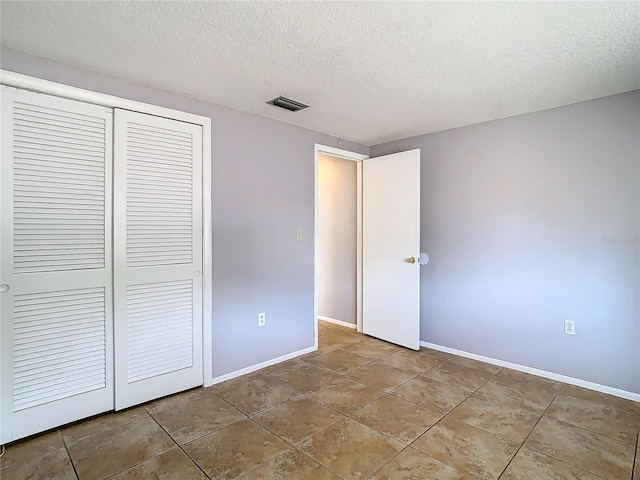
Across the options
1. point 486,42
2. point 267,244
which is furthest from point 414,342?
point 486,42

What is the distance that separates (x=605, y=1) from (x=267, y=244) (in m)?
2.59

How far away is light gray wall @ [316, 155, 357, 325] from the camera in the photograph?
4414 millimetres

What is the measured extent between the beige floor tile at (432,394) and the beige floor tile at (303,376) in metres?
0.59

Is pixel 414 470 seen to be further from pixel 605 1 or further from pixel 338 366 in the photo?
pixel 605 1

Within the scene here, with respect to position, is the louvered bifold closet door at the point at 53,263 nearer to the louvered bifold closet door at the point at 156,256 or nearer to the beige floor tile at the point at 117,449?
the louvered bifold closet door at the point at 156,256

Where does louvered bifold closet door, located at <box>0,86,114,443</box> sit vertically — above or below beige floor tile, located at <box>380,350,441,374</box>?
above

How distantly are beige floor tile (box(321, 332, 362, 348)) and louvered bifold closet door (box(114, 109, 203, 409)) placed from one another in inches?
59.5

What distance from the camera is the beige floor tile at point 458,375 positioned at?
280 cm

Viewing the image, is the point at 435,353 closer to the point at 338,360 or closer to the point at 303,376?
the point at 338,360

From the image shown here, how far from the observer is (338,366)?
316 centimetres

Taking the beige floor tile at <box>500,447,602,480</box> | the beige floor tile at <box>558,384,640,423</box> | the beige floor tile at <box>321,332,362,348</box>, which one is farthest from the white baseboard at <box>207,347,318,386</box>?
the beige floor tile at <box>558,384,640,423</box>

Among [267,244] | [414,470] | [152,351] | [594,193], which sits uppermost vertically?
[594,193]

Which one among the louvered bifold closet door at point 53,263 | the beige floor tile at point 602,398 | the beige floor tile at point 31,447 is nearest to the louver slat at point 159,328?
the louvered bifold closet door at point 53,263

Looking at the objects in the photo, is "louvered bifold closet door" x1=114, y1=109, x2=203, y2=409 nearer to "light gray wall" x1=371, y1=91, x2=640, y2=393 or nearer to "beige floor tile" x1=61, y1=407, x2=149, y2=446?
"beige floor tile" x1=61, y1=407, x2=149, y2=446
